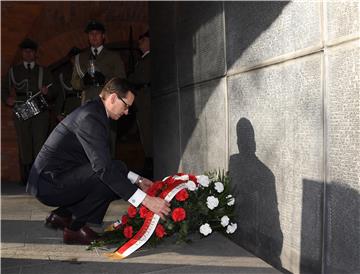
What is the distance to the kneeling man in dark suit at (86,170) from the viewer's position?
11.4ft

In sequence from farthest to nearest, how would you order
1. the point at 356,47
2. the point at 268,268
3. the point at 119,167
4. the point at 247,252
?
1. the point at 119,167
2. the point at 247,252
3. the point at 268,268
4. the point at 356,47

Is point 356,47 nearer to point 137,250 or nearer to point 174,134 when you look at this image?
point 137,250

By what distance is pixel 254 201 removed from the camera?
359cm

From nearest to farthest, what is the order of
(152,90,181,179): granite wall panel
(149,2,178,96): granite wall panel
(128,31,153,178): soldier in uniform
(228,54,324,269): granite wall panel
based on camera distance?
(228,54,324,269): granite wall panel, (152,90,181,179): granite wall panel, (149,2,178,96): granite wall panel, (128,31,153,178): soldier in uniform

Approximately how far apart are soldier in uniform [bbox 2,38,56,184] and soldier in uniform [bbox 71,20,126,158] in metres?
1.19

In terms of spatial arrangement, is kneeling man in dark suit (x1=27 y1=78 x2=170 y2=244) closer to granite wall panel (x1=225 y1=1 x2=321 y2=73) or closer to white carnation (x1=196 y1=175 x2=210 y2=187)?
white carnation (x1=196 y1=175 x2=210 y2=187)

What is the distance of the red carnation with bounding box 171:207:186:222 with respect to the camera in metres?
3.62

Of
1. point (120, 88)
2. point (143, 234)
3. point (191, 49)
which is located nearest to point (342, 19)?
point (120, 88)

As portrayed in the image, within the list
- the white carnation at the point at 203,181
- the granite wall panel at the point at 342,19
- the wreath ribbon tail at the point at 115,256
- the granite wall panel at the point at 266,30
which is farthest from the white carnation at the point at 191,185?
the granite wall panel at the point at 342,19

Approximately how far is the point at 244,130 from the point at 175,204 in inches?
28.8

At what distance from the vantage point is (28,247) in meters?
3.81

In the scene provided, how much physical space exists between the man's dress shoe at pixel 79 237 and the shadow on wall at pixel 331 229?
165 centimetres

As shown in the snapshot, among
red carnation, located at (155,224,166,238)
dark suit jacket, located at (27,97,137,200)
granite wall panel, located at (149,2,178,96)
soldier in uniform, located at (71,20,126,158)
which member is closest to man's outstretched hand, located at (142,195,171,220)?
dark suit jacket, located at (27,97,137,200)

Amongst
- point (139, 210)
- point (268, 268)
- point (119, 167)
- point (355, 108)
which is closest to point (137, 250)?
point (139, 210)
